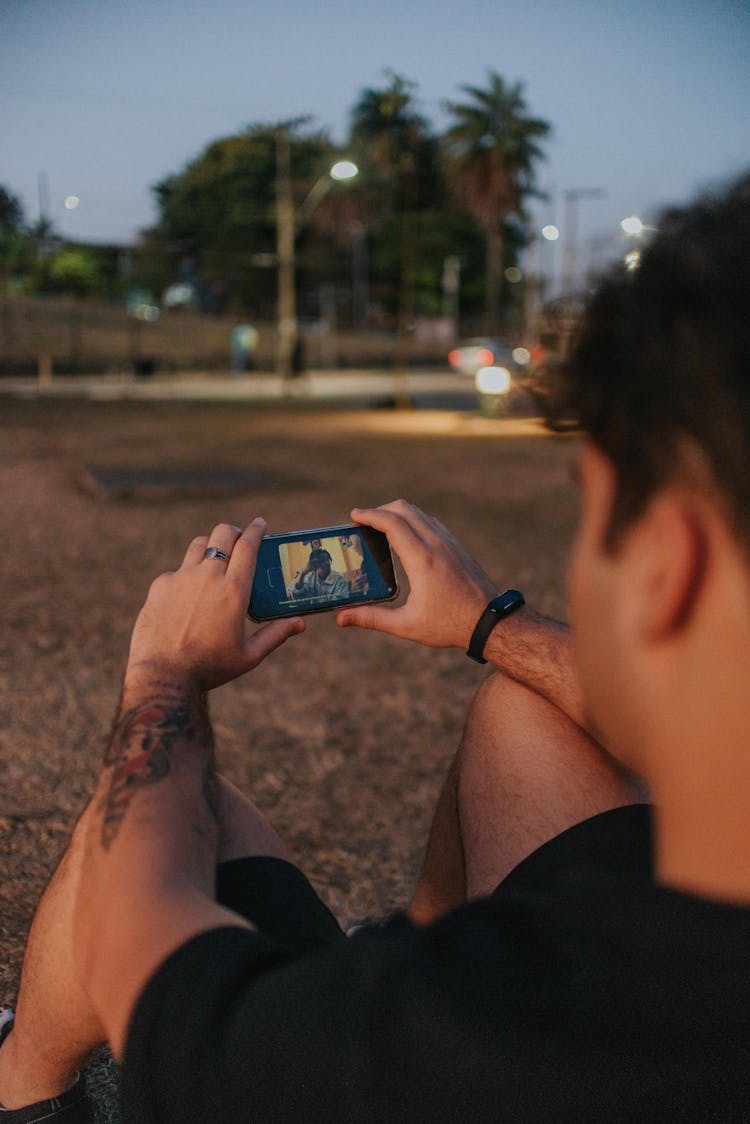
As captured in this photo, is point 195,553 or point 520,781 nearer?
point 195,553

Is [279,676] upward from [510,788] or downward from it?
downward

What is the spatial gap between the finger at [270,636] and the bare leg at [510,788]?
16.9 inches

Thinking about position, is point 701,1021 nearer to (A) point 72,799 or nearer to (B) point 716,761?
(B) point 716,761

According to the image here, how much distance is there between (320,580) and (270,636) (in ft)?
1.07

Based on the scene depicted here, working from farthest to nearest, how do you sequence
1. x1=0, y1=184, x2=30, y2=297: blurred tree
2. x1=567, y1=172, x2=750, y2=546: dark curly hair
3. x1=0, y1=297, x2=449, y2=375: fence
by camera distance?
x1=0, y1=297, x2=449, y2=375: fence → x1=0, y1=184, x2=30, y2=297: blurred tree → x1=567, y1=172, x2=750, y2=546: dark curly hair

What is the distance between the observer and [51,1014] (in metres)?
1.41

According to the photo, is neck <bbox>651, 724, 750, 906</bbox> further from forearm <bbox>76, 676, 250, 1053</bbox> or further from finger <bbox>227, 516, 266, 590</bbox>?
finger <bbox>227, 516, 266, 590</bbox>

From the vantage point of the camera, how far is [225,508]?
8477mm

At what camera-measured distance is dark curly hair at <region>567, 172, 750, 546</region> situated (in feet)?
2.35

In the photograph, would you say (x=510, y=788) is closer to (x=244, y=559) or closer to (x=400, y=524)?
(x=400, y=524)

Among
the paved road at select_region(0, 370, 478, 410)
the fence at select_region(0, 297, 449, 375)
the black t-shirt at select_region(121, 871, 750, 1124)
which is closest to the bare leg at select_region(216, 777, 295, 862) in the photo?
the black t-shirt at select_region(121, 871, 750, 1124)

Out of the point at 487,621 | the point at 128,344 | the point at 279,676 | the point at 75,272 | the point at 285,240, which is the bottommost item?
the point at 279,676

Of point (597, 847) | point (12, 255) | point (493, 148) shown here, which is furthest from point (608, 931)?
point (493, 148)

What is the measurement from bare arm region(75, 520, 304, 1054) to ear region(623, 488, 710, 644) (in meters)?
0.49
